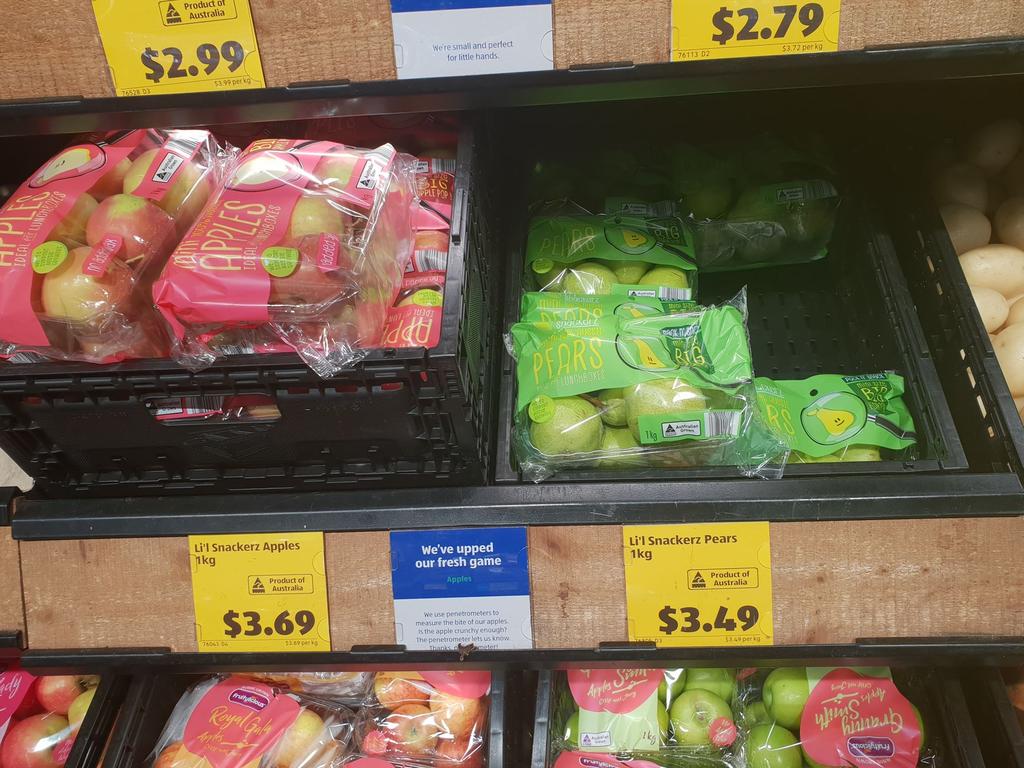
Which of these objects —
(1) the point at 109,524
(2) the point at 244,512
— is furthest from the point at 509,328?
(1) the point at 109,524

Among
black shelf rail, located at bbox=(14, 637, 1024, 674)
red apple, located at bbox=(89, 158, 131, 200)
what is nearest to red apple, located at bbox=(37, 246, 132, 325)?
red apple, located at bbox=(89, 158, 131, 200)

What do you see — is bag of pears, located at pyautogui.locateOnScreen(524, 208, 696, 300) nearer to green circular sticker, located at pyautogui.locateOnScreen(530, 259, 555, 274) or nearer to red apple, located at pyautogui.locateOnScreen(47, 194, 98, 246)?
green circular sticker, located at pyautogui.locateOnScreen(530, 259, 555, 274)

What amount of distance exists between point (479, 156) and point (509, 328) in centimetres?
27

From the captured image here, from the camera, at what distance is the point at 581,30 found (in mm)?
762

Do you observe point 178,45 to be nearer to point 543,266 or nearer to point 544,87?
point 544,87

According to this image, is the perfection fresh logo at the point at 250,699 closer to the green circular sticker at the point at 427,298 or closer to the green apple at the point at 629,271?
the green circular sticker at the point at 427,298

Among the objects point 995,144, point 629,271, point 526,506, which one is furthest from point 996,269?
point 526,506

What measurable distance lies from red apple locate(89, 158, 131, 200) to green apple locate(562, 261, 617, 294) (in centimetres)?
66

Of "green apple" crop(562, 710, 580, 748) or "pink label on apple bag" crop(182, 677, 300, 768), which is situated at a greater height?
"pink label on apple bag" crop(182, 677, 300, 768)

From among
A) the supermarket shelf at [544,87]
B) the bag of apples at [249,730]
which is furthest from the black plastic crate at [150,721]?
the supermarket shelf at [544,87]

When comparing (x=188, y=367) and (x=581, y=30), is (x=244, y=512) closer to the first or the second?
(x=188, y=367)

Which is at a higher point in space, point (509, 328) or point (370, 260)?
point (370, 260)

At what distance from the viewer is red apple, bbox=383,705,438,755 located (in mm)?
1157

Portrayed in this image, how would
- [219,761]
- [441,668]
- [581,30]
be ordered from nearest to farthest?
[581,30] < [441,668] < [219,761]
